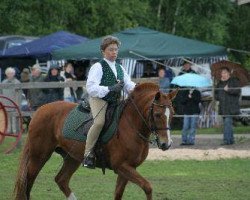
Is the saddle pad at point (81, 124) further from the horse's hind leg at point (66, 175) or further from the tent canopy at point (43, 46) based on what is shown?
the tent canopy at point (43, 46)

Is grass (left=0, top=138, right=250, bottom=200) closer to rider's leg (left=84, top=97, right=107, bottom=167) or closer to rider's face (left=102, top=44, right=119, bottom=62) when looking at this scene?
rider's leg (left=84, top=97, right=107, bottom=167)

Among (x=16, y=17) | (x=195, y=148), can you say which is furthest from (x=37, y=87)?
(x=16, y=17)

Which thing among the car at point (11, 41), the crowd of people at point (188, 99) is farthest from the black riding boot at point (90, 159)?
the car at point (11, 41)

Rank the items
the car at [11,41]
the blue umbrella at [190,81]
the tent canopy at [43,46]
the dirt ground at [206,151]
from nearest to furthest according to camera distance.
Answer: the dirt ground at [206,151], the blue umbrella at [190,81], the tent canopy at [43,46], the car at [11,41]

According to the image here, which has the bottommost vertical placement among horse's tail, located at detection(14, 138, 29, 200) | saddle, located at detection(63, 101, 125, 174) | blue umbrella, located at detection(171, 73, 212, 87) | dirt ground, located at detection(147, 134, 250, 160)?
dirt ground, located at detection(147, 134, 250, 160)

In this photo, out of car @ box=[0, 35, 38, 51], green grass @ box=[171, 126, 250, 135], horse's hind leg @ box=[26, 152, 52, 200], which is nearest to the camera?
horse's hind leg @ box=[26, 152, 52, 200]

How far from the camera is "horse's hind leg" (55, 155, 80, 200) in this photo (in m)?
11.7

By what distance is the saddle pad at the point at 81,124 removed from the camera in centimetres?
1092

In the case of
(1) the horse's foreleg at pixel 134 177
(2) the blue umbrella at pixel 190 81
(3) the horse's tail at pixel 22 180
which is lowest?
(2) the blue umbrella at pixel 190 81

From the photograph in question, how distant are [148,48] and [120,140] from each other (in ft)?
51.1

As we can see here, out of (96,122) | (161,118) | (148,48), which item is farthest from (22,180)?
(148,48)

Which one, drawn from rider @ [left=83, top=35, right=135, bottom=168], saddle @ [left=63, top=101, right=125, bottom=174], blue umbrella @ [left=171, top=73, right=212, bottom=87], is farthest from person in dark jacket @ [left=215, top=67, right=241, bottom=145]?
rider @ [left=83, top=35, right=135, bottom=168]

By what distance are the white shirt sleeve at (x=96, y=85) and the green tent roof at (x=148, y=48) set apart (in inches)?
572

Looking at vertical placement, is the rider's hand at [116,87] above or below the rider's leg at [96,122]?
above
